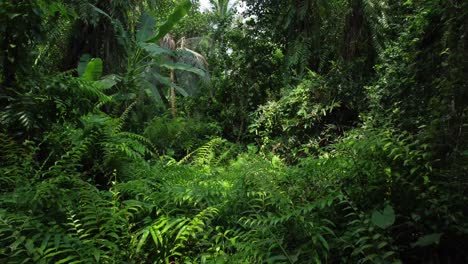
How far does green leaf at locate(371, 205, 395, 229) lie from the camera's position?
7.43 feet

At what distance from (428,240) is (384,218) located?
266 millimetres

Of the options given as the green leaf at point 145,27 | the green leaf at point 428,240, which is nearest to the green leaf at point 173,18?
the green leaf at point 145,27

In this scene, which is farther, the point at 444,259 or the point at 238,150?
the point at 238,150

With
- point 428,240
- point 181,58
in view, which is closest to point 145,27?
point 181,58

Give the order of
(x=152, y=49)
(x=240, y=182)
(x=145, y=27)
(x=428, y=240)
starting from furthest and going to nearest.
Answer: (x=145, y=27)
(x=152, y=49)
(x=240, y=182)
(x=428, y=240)

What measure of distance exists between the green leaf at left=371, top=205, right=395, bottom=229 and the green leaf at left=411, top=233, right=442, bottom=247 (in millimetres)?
186

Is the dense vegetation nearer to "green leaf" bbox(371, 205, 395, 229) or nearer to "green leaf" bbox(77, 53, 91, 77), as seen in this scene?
"green leaf" bbox(371, 205, 395, 229)

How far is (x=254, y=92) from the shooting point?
9047 millimetres

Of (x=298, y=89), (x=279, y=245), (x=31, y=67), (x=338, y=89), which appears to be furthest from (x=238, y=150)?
(x=279, y=245)

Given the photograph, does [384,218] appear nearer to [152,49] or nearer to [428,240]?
[428,240]

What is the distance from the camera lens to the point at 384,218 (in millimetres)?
2322

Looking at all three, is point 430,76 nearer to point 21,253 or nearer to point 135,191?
point 135,191

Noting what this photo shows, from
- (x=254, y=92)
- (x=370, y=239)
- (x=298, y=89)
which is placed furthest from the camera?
(x=254, y=92)

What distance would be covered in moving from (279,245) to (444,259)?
40.1 inches
